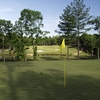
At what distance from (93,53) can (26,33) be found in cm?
2009

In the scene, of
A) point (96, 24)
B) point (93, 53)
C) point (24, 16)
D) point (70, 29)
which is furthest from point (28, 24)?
point (93, 53)

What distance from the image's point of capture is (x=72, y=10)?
43.5 m

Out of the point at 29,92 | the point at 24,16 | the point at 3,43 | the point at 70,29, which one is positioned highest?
the point at 24,16

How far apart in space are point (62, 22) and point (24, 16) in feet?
31.8

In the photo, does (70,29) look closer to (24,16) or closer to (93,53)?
(24,16)

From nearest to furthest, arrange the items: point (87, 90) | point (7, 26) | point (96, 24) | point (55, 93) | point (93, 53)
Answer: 1. point (55, 93)
2. point (87, 90)
3. point (96, 24)
4. point (7, 26)
5. point (93, 53)

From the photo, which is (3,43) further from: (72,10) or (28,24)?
(72,10)

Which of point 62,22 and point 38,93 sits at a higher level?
point 62,22

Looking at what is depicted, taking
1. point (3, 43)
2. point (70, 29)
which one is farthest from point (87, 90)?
point (3, 43)

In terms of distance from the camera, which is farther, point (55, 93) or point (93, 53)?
point (93, 53)

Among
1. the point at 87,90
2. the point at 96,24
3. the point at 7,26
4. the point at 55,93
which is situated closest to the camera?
the point at 55,93

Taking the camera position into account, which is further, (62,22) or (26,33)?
(26,33)

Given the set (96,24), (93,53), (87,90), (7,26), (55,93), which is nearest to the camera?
(55,93)

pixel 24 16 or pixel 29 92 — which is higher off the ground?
pixel 24 16
